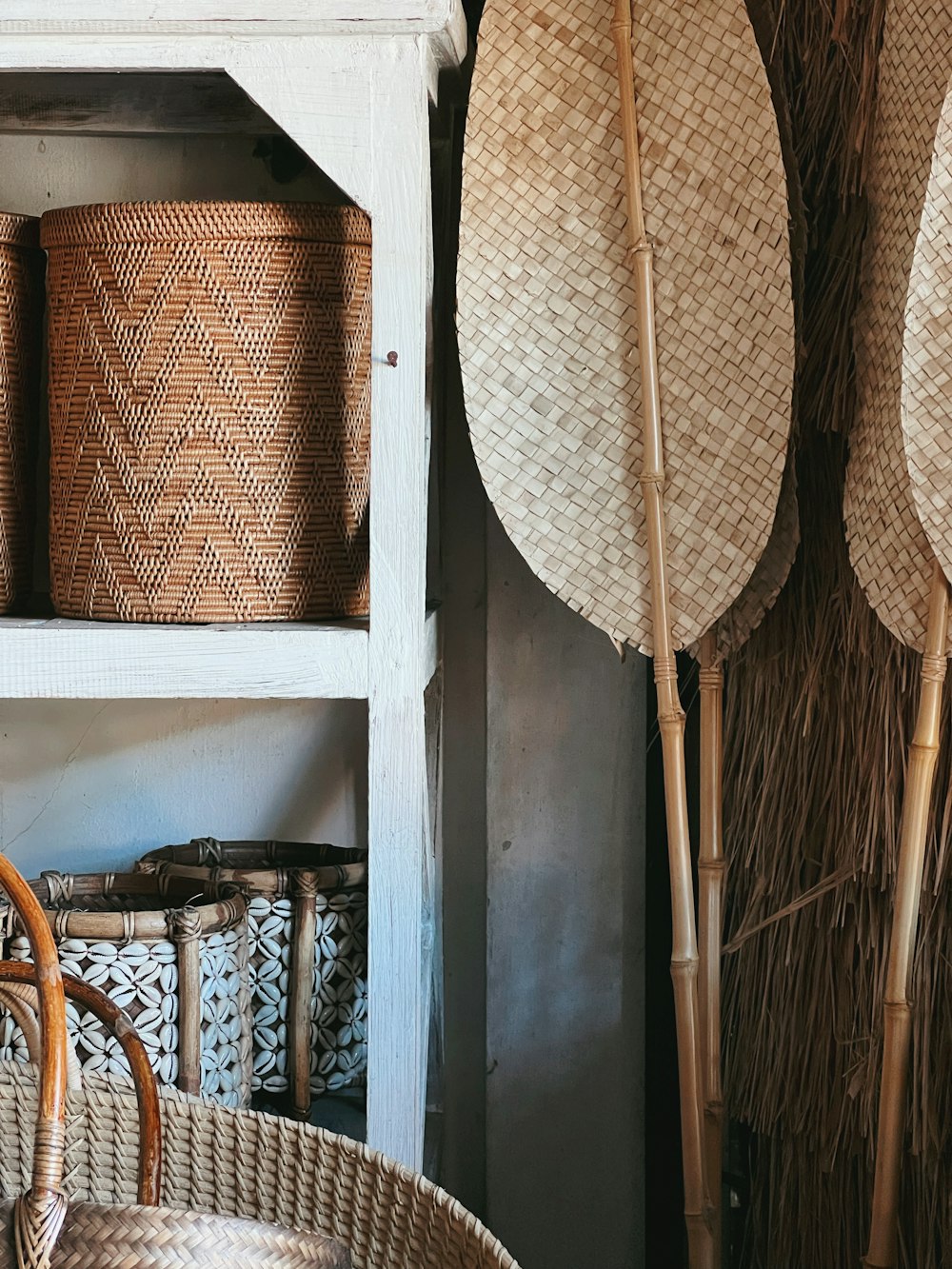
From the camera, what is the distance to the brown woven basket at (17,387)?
1.23 meters

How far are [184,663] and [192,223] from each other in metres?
0.39

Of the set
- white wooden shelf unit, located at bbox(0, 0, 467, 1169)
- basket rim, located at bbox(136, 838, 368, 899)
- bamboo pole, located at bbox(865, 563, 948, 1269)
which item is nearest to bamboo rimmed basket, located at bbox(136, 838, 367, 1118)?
basket rim, located at bbox(136, 838, 368, 899)

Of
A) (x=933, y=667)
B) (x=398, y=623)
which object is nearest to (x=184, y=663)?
(x=398, y=623)

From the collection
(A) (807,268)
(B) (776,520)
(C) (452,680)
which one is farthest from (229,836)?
(A) (807,268)

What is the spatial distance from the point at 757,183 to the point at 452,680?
2.17 feet

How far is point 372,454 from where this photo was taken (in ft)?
3.60

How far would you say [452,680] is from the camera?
152 cm

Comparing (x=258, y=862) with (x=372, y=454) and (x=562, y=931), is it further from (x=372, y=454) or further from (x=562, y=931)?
(x=372, y=454)

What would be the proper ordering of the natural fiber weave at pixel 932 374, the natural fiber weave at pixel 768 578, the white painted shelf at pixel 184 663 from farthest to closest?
the natural fiber weave at pixel 768 578
the white painted shelf at pixel 184 663
the natural fiber weave at pixel 932 374

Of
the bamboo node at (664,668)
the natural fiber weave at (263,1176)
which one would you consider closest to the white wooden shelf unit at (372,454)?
the natural fiber weave at (263,1176)

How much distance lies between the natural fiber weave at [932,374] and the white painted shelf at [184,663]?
483 millimetres

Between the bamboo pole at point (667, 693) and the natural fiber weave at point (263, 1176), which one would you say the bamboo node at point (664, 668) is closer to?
the bamboo pole at point (667, 693)

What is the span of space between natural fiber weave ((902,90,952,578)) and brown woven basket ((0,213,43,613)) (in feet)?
2.74

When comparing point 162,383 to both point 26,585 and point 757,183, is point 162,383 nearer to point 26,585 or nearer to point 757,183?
point 26,585
